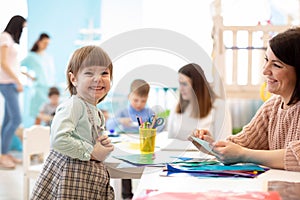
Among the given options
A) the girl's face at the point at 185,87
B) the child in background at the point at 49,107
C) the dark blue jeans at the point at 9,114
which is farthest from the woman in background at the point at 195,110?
the child in background at the point at 49,107

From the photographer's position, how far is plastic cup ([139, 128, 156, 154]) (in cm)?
154

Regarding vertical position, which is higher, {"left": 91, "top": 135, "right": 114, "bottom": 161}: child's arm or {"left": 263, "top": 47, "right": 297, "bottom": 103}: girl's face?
{"left": 263, "top": 47, "right": 297, "bottom": 103}: girl's face

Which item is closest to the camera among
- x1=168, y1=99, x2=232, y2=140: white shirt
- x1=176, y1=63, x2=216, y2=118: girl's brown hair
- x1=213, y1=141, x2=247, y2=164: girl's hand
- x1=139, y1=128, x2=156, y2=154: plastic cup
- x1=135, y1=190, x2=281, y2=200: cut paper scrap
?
x1=135, y1=190, x2=281, y2=200: cut paper scrap

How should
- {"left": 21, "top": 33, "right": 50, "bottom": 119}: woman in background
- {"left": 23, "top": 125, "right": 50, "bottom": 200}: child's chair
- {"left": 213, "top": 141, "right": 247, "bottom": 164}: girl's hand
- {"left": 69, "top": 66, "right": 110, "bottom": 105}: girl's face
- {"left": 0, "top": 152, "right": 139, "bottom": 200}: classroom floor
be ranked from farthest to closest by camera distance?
{"left": 21, "top": 33, "right": 50, "bottom": 119}: woman in background → {"left": 0, "top": 152, "right": 139, "bottom": 200}: classroom floor → {"left": 23, "top": 125, "right": 50, "bottom": 200}: child's chair → {"left": 69, "top": 66, "right": 110, "bottom": 105}: girl's face → {"left": 213, "top": 141, "right": 247, "bottom": 164}: girl's hand

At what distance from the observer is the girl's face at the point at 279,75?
1381mm

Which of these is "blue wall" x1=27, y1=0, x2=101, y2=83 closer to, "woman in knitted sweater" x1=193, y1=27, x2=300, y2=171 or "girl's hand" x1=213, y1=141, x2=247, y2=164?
"woman in knitted sweater" x1=193, y1=27, x2=300, y2=171

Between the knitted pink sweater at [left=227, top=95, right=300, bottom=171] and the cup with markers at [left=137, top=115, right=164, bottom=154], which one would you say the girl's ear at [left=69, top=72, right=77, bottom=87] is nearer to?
the cup with markers at [left=137, top=115, right=164, bottom=154]

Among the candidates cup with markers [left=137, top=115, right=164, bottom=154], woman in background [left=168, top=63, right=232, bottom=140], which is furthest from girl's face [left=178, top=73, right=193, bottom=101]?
cup with markers [left=137, top=115, right=164, bottom=154]

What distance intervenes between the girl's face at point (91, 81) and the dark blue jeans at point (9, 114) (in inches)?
103

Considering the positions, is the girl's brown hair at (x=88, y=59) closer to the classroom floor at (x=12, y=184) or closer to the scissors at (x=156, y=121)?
the scissors at (x=156, y=121)

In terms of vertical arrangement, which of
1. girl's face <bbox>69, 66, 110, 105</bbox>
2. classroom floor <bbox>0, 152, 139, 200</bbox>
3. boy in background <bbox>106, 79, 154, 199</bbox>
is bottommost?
classroom floor <bbox>0, 152, 139, 200</bbox>

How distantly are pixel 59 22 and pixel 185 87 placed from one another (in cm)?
265

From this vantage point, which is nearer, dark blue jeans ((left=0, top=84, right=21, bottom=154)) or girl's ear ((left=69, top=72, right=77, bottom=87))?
girl's ear ((left=69, top=72, right=77, bottom=87))

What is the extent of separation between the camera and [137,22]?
14.2ft
